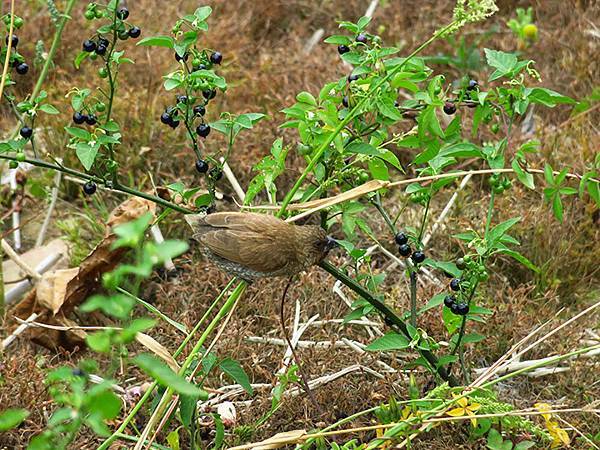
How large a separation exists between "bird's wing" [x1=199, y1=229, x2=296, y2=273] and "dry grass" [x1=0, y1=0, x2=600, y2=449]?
58 cm

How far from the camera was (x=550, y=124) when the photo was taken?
189 inches

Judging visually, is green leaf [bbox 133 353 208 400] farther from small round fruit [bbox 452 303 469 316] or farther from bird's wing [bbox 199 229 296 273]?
small round fruit [bbox 452 303 469 316]

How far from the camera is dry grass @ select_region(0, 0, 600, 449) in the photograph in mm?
3299

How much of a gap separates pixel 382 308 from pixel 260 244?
Result: 446 millimetres

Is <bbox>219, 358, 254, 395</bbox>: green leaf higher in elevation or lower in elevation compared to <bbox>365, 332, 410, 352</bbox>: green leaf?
higher

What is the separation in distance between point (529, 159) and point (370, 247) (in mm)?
966

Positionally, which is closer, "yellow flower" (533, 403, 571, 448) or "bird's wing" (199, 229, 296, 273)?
"bird's wing" (199, 229, 296, 273)

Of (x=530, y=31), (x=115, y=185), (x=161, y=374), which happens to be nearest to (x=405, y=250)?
(x=115, y=185)

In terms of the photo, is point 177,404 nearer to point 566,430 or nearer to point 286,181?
point 566,430

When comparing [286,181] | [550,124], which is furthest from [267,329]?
[550,124]

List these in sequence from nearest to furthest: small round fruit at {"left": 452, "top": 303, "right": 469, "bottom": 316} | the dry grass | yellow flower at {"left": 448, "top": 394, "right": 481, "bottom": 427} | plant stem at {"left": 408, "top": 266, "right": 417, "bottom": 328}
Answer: yellow flower at {"left": 448, "top": 394, "right": 481, "bottom": 427} → small round fruit at {"left": 452, "top": 303, "right": 469, "bottom": 316} → plant stem at {"left": 408, "top": 266, "right": 417, "bottom": 328} → the dry grass

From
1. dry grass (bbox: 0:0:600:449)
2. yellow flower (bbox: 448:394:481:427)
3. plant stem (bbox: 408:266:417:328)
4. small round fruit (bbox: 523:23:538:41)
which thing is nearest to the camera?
yellow flower (bbox: 448:394:481:427)

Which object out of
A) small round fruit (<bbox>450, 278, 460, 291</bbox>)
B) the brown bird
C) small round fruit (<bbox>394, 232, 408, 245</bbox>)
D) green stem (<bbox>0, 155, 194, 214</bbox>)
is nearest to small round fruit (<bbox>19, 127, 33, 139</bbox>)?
green stem (<bbox>0, 155, 194, 214</bbox>)

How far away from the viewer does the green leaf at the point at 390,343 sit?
283 cm
